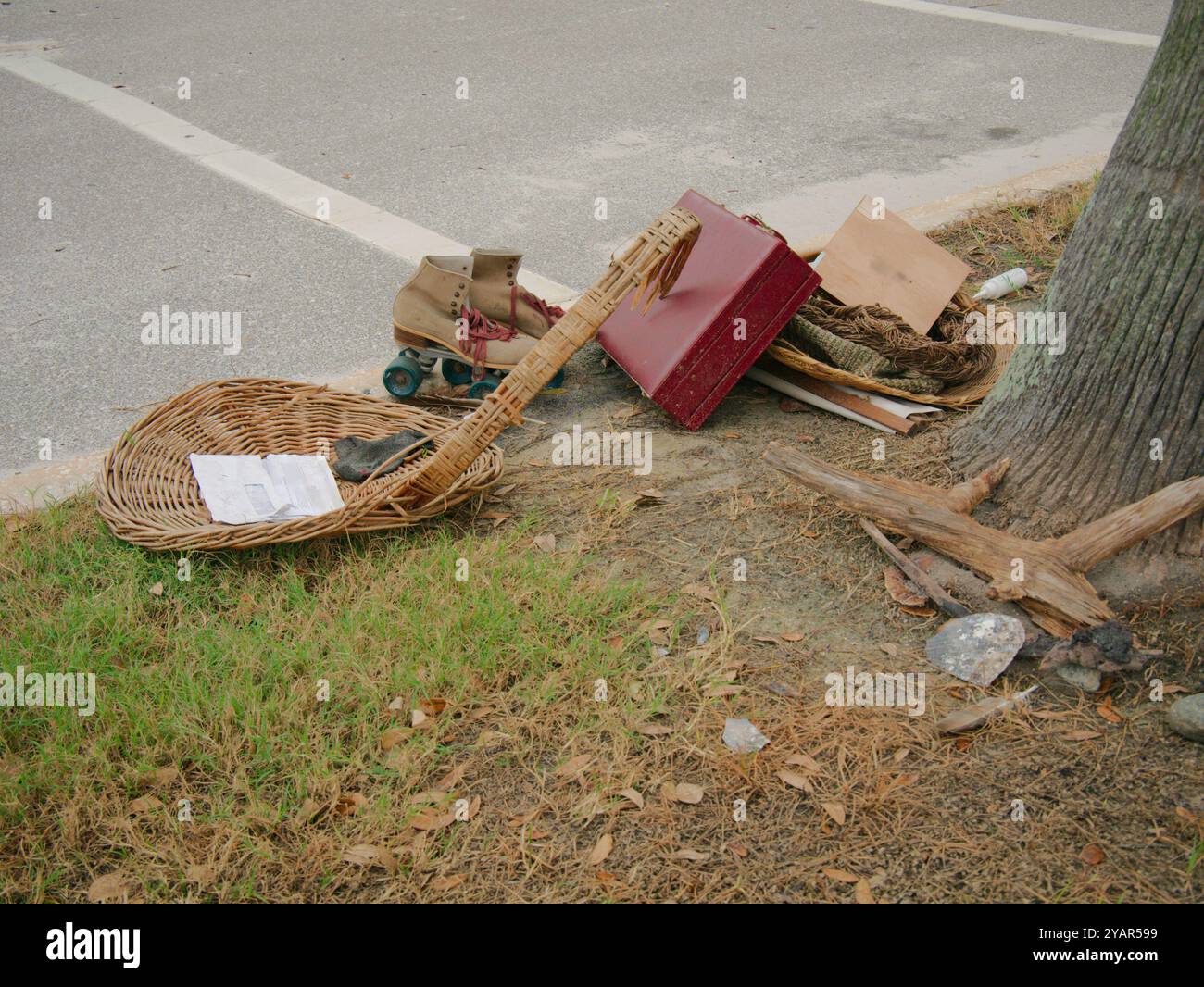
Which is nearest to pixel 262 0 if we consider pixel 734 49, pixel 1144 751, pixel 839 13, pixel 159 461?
pixel 734 49

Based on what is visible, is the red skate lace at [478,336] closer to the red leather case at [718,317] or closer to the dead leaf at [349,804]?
the red leather case at [718,317]

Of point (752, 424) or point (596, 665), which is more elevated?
point (752, 424)

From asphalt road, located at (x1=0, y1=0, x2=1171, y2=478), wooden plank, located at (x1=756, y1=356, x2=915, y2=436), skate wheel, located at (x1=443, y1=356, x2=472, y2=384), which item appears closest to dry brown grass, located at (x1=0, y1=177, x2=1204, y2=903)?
wooden plank, located at (x1=756, y1=356, x2=915, y2=436)

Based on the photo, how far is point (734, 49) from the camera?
906 cm

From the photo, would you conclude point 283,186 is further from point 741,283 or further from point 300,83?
point 741,283

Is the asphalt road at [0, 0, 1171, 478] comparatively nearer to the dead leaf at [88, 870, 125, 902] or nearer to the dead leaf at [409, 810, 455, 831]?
the dead leaf at [88, 870, 125, 902]

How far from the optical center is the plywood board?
4.39 metres

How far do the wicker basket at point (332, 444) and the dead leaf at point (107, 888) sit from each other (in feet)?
3.45

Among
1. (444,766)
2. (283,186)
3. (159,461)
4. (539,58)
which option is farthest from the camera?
(539,58)

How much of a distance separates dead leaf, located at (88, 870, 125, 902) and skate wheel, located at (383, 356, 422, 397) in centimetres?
220

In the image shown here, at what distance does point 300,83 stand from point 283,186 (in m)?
2.09

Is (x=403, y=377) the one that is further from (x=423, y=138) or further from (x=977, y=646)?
(x=423, y=138)

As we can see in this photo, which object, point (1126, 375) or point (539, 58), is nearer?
point (1126, 375)

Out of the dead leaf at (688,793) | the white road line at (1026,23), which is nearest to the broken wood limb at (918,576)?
the dead leaf at (688,793)
